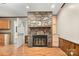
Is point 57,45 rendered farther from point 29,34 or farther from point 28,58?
point 28,58

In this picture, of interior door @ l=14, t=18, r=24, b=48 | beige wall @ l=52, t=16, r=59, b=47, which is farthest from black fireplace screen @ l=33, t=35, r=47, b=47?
interior door @ l=14, t=18, r=24, b=48

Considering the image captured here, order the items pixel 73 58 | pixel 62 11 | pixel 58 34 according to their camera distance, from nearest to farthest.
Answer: pixel 73 58 → pixel 62 11 → pixel 58 34

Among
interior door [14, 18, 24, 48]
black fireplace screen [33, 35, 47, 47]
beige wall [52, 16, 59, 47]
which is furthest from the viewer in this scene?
black fireplace screen [33, 35, 47, 47]

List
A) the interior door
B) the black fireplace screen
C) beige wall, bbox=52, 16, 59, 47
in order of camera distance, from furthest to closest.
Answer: the black fireplace screen < the interior door < beige wall, bbox=52, 16, 59, 47

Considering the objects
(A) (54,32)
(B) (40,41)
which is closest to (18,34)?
(B) (40,41)

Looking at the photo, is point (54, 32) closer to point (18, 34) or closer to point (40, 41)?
point (40, 41)

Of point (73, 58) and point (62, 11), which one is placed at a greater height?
point (62, 11)

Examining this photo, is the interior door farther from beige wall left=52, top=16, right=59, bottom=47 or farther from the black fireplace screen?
beige wall left=52, top=16, right=59, bottom=47

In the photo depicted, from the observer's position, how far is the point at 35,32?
226 inches

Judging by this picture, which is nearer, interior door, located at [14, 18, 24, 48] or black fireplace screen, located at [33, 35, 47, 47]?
interior door, located at [14, 18, 24, 48]

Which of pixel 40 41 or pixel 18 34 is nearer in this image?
pixel 18 34

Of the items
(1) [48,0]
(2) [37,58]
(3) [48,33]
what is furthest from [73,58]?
(3) [48,33]

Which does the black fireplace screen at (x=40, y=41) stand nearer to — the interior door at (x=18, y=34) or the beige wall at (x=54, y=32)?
the beige wall at (x=54, y=32)

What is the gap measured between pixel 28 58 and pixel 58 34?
4298 mm
